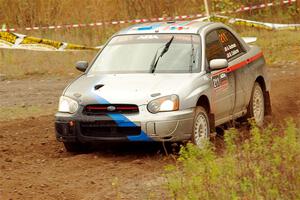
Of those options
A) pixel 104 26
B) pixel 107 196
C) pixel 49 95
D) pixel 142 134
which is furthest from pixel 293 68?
pixel 107 196

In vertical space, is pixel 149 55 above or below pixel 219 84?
above

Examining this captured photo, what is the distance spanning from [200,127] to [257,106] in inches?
90.2

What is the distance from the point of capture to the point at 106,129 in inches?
440

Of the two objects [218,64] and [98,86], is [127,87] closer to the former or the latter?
[98,86]

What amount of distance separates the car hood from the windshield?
25cm

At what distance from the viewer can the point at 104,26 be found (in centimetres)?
2922

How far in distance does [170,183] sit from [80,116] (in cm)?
355

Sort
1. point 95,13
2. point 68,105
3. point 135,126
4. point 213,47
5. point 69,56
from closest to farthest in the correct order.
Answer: point 135,126 → point 68,105 → point 213,47 → point 69,56 → point 95,13

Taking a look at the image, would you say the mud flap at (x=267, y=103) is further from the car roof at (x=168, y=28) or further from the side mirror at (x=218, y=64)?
the side mirror at (x=218, y=64)

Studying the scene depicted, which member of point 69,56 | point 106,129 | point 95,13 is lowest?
point 69,56

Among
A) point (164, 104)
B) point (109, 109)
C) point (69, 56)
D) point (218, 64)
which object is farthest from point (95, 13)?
point (164, 104)

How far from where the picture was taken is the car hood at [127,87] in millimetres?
11070

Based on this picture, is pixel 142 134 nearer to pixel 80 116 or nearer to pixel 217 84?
pixel 80 116

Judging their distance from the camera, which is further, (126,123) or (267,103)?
(267,103)
